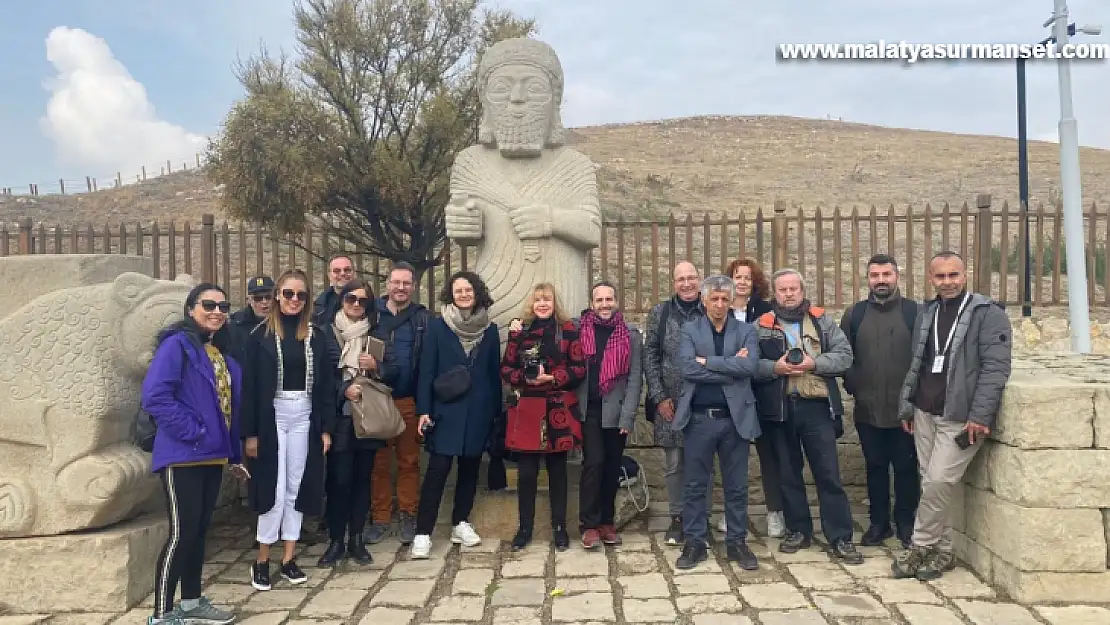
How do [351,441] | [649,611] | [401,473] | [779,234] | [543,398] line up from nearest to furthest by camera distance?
[649,611] → [351,441] → [543,398] → [401,473] → [779,234]

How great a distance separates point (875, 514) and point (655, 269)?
4726 mm

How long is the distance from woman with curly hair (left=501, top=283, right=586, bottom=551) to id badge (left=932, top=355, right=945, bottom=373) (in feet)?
5.93

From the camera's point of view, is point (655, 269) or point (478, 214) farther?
point (655, 269)

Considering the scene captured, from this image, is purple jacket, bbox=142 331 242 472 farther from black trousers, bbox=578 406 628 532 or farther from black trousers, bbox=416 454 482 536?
black trousers, bbox=578 406 628 532

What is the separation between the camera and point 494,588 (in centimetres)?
385

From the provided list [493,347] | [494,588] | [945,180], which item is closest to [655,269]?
[493,347]

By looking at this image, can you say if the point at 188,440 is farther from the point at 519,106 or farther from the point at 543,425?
the point at 519,106

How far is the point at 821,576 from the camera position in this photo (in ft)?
12.9

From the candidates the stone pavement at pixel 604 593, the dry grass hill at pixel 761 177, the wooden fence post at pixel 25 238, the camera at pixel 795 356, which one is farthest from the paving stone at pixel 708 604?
the dry grass hill at pixel 761 177

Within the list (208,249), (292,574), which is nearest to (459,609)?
(292,574)

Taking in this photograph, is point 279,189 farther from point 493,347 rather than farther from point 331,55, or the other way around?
point 493,347

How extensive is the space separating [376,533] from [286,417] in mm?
1142

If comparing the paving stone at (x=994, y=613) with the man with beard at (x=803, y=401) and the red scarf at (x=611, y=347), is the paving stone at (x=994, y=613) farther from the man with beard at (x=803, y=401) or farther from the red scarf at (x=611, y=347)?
the red scarf at (x=611, y=347)

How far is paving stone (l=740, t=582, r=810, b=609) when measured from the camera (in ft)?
11.7
